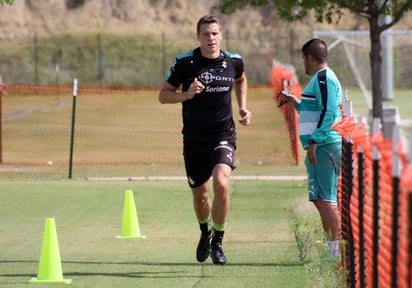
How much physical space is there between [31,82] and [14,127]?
28414 mm

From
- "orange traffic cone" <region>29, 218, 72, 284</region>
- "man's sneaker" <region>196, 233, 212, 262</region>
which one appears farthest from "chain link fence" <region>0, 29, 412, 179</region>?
"orange traffic cone" <region>29, 218, 72, 284</region>

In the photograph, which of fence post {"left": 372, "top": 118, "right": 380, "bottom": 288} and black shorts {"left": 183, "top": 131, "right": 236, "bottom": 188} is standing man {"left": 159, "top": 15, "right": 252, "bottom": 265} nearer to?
black shorts {"left": 183, "top": 131, "right": 236, "bottom": 188}

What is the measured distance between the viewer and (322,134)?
29.7 feet

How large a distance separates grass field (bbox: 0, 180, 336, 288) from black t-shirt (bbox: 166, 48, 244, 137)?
4.36 ft

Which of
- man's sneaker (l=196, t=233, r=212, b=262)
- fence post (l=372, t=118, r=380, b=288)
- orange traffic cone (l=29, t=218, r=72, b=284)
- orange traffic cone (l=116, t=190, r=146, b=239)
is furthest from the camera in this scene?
orange traffic cone (l=116, t=190, r=146, b=239)

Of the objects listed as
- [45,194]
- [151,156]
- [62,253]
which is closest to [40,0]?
[151,156]

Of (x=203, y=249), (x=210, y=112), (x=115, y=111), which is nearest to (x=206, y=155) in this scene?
(x=210, y=112)

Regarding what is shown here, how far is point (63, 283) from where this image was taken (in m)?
8.84

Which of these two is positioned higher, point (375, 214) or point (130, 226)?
point (375, 214)

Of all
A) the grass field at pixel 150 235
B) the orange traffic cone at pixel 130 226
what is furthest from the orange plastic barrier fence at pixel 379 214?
the orange traffic cone at pixel 130 226

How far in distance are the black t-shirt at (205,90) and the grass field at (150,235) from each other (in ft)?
4.36

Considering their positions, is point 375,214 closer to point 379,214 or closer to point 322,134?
point 379,214

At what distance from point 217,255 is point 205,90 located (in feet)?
4.98

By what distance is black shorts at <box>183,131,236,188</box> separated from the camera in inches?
364
